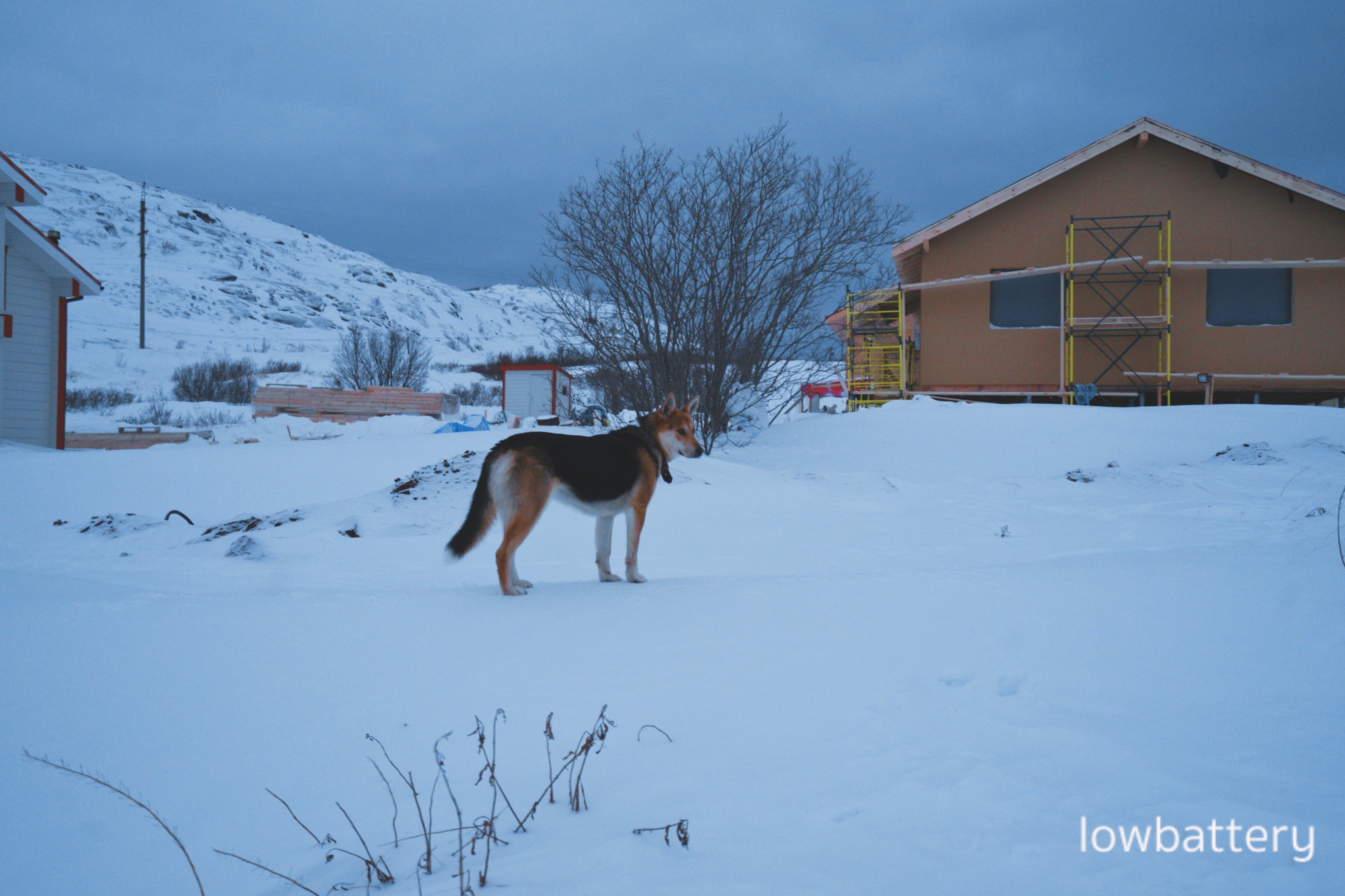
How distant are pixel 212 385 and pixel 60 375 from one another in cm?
1536

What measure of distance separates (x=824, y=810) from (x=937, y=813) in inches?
12.1

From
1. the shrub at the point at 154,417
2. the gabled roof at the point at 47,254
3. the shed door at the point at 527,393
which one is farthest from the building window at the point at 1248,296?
the shrub at the point at 154,417

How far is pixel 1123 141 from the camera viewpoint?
18.2 meters

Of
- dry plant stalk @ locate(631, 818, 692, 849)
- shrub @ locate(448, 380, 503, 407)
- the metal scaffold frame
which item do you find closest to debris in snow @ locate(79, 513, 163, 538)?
dry plant stalk @ locate(631, 818, 692, 849)

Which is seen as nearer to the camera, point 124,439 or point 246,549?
point 246,549

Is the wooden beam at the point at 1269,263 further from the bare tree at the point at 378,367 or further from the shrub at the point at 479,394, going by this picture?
the bare tree at the point at 378,367

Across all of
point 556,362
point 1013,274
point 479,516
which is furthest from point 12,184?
point 1013,274

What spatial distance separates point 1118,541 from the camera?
22.9 ft

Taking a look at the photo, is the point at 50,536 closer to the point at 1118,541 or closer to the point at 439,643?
the point at 439,643

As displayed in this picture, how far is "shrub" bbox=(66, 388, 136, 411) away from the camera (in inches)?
1112

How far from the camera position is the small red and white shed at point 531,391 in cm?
2706

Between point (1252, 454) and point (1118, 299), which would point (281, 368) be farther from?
point (1252, 454)

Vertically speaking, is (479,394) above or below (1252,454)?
above

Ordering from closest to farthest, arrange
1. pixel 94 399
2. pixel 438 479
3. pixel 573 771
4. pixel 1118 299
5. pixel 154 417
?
pixel 573 771 → pixel 438 479 → pixel 1118 299 → pixel 154 417 → pixel 94 399
